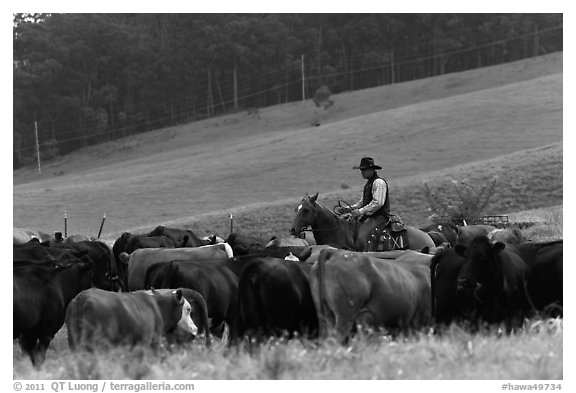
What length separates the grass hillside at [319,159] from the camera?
4778 centimetres

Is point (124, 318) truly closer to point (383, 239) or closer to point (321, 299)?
point (321, 299)

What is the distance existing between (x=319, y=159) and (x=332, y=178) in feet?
17.7

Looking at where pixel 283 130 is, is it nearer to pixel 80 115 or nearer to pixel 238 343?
pixel 80 115

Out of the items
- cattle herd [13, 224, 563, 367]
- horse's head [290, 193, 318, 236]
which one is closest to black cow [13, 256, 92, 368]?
cattle herd [13, 224, 563, 367]

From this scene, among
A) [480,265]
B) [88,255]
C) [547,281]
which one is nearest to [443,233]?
[88,255]

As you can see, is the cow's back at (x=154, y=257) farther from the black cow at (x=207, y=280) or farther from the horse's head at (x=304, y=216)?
the black cow at (x=207, y=280)

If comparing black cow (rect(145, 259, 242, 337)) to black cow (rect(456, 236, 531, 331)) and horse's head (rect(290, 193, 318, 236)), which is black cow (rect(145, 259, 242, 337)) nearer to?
black cow (rect(456, 236, 531, 331))

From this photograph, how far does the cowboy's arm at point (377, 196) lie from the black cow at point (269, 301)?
172 inches

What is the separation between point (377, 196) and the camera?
675 inches

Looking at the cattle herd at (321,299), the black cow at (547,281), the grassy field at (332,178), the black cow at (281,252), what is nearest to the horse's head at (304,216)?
the black cow at (281,252)

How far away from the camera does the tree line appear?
73.1 metres

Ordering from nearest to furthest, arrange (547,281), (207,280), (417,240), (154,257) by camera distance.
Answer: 1. (547,281)
2. (207,280)
3. (154,257)
4. (417,240)

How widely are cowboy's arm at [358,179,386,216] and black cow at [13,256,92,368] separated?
528 cm
